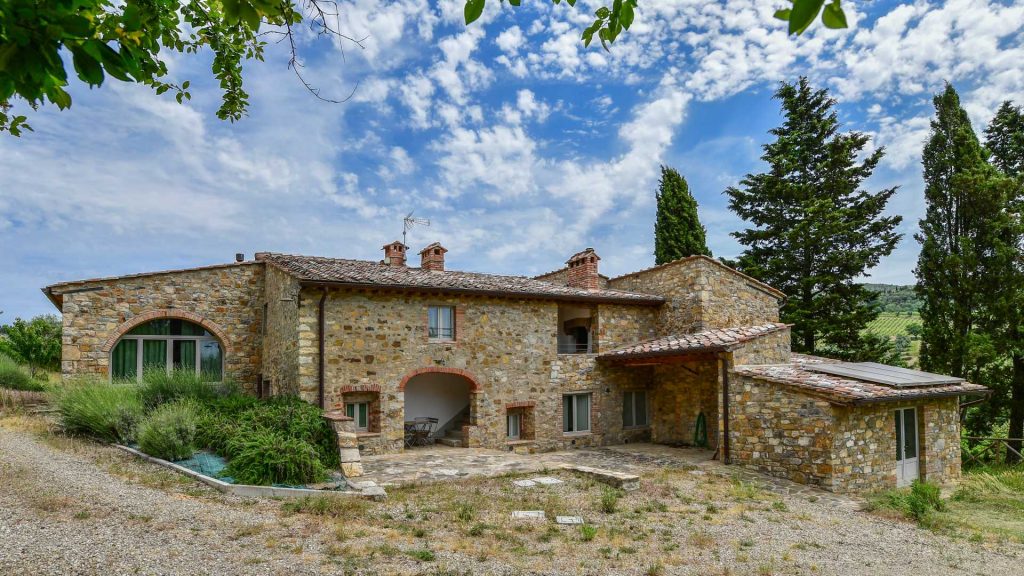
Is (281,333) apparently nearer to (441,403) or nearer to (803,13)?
(441,403)

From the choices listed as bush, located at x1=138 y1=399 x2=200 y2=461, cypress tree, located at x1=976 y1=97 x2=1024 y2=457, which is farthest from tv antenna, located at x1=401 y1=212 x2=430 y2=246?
cypress tree, located at x1=976 y1=97 x2=1024 y2=457

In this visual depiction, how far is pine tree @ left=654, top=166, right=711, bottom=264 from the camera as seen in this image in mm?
21547

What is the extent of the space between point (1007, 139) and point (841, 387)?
43.9ft

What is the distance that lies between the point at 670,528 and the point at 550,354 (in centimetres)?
740

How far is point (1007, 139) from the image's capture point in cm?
1744

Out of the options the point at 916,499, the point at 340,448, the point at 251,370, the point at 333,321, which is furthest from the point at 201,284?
the point at 916,499

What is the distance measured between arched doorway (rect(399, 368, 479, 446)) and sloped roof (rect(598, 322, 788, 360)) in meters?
3.96

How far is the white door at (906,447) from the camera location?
37.0ft

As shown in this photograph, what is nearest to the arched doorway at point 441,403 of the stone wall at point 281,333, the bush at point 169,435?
the stone wall at point 281,333

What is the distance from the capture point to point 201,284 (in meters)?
14.2

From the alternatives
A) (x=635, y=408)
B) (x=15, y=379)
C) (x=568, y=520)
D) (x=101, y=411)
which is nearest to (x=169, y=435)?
(x=101, y=411)

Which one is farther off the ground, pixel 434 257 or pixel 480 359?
pixel 434 257

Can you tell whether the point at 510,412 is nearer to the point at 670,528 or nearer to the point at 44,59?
the point at 670,528

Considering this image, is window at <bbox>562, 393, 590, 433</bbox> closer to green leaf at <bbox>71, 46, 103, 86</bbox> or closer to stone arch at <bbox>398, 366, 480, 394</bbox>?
stone arch at <bbox>398, 366, 480, 394</bbox>
